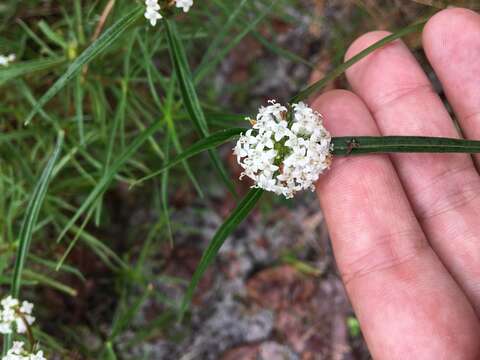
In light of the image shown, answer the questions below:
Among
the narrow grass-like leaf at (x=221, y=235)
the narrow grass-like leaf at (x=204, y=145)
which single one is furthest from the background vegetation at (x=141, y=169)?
the narrow grass-like leaf at (x=221, y=235)

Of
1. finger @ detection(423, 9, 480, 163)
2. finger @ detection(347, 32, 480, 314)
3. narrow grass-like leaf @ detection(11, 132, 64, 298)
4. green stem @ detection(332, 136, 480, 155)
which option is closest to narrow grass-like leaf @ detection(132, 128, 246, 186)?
narrow grass-like leaf @ detection(11, 132, 64, 298)

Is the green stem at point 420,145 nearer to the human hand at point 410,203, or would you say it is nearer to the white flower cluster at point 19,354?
the human hand at point 410,203

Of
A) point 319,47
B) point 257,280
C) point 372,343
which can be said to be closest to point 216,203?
point 257,280

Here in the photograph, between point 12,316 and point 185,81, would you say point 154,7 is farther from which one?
point 12,316

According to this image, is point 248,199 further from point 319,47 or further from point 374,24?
point 319,47

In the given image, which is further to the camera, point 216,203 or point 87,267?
point 216,203

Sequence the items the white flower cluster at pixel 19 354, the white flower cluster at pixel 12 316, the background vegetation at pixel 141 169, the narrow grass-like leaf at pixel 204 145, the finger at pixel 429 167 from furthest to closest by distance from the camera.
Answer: the background vegetation at pixel 141 169, the finger at pixel 429 167, the white flower cluster at pixel 12 316, the white flower cluster at pixel 19 354, the narrow grass-like leaf at pixel 204 145

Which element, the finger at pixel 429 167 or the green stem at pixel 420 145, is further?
the finger at pixel 429 167

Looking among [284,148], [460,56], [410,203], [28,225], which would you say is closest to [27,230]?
[28,225]
